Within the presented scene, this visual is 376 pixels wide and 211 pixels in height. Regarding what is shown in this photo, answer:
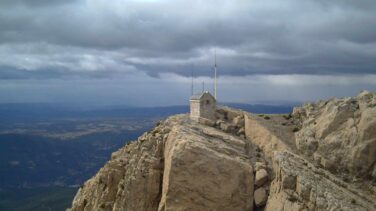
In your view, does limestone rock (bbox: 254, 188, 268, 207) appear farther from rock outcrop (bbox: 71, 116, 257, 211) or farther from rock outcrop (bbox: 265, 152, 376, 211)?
rock outcrop (bbox: 265, 152, 376, 211)

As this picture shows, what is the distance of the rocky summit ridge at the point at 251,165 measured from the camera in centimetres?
5609

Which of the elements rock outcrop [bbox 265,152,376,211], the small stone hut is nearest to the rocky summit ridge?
rock outcrop [bbox 265,152,376,211]

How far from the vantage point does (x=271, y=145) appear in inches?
2616

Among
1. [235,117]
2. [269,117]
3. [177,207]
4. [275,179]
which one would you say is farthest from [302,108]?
[177,207]

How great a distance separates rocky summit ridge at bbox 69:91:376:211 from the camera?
56.1 metres

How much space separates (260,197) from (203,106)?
19.9 m

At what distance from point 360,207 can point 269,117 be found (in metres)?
28.6

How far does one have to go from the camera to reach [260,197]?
58344 mm

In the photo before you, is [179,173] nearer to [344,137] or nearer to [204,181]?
[204,181]

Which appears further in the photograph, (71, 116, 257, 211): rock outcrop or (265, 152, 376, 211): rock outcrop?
(71, 116, 257, 211): rock outcrop

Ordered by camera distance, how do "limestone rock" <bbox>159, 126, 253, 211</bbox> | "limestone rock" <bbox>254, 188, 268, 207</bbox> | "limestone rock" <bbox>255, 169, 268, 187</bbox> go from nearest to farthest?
"limestone rock" <bbox>159, 126, 253, 211</bbox> < "limestone rock" <bbox>254, 188, 268, 207</bbox> < "limestone rock" <bbox>255, 169, 268, 187</bbox>

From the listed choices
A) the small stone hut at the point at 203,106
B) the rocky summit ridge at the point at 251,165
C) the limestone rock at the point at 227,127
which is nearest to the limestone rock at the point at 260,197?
the rocky summit ridge at the point at 251,165

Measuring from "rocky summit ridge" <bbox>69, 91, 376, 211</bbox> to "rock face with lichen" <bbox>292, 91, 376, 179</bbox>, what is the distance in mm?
123

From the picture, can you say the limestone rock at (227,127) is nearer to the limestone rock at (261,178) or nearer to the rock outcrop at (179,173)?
the rock outcrop at (179,173)
